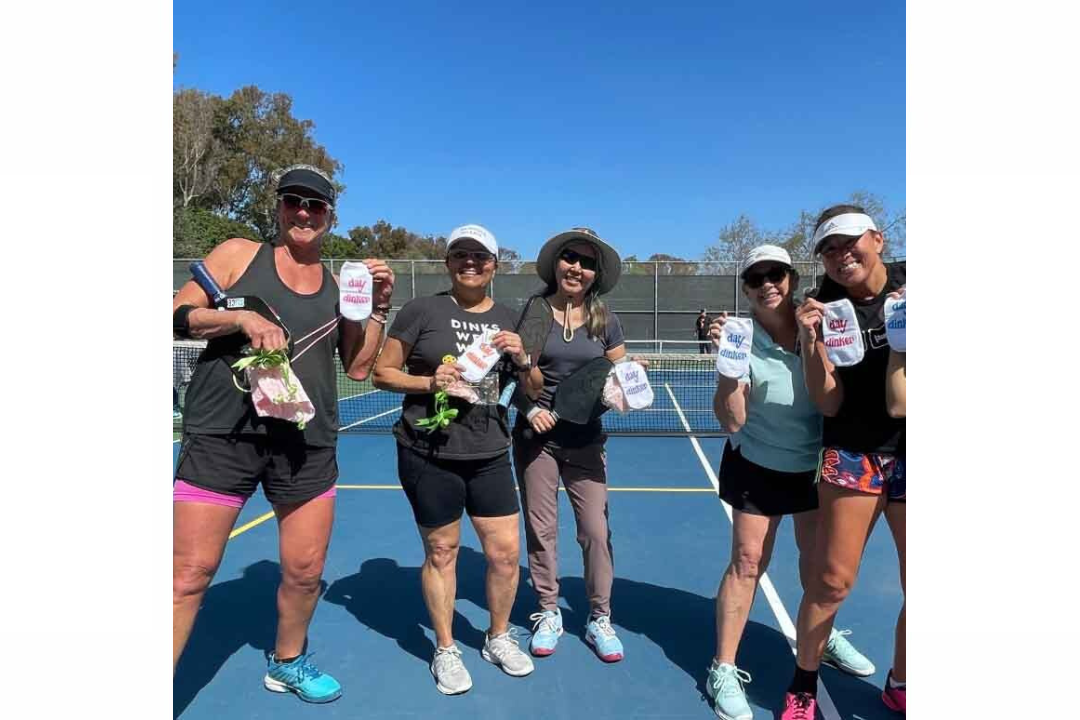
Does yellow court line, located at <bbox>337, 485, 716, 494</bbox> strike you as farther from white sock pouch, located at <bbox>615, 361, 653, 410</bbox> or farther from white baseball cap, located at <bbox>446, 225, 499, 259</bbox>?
white baseball cap, located at <bbox>446, 225, 499, 259</bbox>

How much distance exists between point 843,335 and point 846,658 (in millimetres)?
1878

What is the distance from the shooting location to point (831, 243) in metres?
2.47

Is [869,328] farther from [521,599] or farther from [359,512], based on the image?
[359,512]

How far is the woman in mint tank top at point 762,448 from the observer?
274cm

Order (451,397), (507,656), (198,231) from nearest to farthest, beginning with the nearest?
(451,397) → (507,656) → (198,231)

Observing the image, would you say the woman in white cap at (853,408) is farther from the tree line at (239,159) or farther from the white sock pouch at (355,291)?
the tree line at (239,159)

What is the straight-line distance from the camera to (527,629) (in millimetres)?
3697

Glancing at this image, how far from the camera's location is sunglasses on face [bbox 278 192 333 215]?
2621 mm

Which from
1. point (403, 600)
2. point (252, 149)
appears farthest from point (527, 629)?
point (252, 149)

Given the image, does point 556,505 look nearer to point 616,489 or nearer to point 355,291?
point 355,291

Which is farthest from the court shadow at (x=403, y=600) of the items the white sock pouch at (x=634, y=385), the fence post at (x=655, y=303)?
the fence post at (x=655, y=303)

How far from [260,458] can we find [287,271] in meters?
0.78

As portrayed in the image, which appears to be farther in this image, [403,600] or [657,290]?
[657,290]

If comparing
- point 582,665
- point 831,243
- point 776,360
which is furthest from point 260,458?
point 831,243
